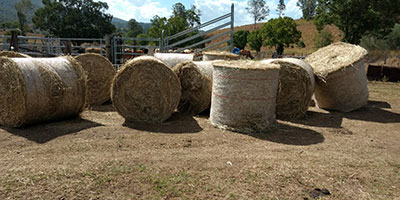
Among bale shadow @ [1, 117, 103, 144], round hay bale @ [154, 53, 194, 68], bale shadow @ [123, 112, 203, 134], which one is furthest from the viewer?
round hay bale @ [154, 53, 194, 68]

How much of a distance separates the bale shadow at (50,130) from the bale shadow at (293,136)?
3.47 meters

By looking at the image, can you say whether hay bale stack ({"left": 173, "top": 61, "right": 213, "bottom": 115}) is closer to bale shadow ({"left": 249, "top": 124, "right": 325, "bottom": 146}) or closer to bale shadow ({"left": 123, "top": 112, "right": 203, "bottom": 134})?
bale shadow ({"left": 123, "top": 112, "right": 203, "bottom": 134})

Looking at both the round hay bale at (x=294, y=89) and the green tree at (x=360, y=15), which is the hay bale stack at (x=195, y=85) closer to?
the round hay bale at (x=294, y=89)

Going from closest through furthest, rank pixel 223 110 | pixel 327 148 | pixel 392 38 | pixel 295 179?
pixel 295 179, pixel 327 148, pixel 223 110, pixel 392 38

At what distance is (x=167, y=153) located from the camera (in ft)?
14.8

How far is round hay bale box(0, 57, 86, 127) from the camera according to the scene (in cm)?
537

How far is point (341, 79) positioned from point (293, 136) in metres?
2.92

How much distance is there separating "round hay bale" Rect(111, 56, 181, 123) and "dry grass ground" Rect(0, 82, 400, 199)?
337 mm

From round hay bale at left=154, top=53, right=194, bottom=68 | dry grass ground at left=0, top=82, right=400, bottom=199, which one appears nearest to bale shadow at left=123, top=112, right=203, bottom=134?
dry grass ground at left=0, top=82, right=400, bottom=199

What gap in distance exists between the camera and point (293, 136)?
18.6ft

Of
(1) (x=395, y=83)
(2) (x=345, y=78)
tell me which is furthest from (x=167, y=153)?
(1) (x=395, y=83)

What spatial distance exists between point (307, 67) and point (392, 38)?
33.8m

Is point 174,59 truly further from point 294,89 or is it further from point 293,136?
point 293,136

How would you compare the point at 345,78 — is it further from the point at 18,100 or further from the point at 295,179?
the point at 18,100
